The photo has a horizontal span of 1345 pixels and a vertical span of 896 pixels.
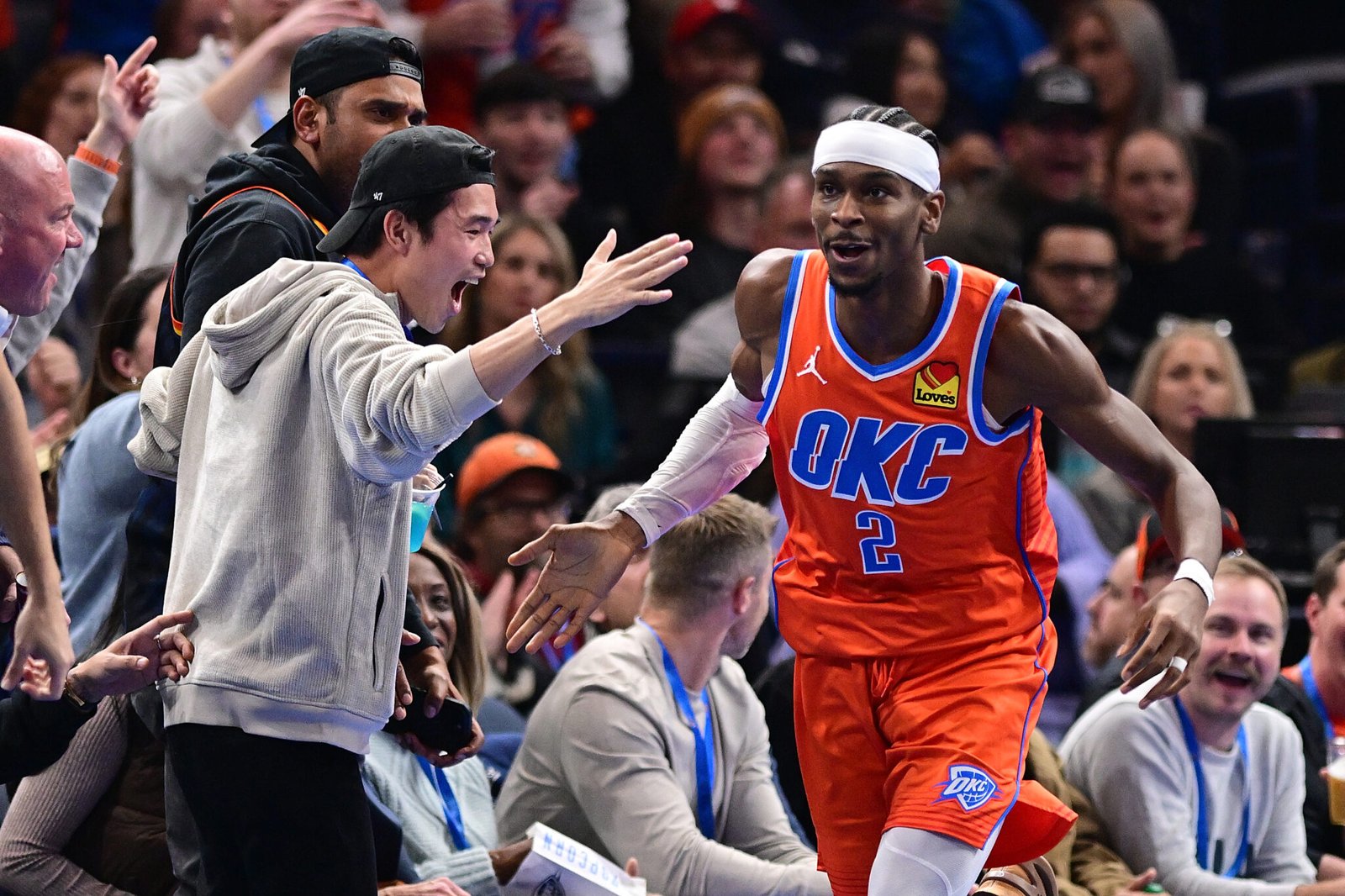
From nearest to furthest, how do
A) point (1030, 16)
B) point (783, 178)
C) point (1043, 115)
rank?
1. point (783, 178)
2. point (1043, 115)
3. point (1030, 16)

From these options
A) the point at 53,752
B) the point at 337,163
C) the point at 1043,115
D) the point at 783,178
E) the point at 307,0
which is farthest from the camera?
the point at 1043,115

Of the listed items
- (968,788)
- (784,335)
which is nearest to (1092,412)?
(784,335)

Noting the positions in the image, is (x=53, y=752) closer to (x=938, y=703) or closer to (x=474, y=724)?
(x=474, y=724)

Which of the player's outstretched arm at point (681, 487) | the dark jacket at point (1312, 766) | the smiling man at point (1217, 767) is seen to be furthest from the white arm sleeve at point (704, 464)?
the dark jacket at point (1312, 766)

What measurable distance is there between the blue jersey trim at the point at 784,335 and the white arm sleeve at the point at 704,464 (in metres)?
0.09

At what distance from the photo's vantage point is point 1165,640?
3.21m

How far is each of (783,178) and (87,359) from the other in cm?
277

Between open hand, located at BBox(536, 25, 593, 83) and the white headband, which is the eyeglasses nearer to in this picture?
open hand, located at BBox(536, 25, 593, 83)

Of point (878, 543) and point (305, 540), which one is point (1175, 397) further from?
point (305, 540)

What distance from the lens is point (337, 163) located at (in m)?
3.71

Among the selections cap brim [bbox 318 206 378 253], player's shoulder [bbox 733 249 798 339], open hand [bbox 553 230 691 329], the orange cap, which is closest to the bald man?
cap brim [bbox 318 206 378 253]

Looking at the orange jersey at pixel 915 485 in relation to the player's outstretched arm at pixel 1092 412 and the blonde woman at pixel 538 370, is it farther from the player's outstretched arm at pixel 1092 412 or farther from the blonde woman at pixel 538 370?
the blonde woman at pixel 538 370

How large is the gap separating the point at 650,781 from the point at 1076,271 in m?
3.89

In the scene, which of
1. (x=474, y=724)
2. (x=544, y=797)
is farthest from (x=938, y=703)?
(x=544, y=797)
